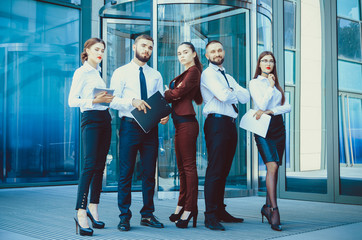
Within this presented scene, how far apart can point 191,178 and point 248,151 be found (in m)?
2.56

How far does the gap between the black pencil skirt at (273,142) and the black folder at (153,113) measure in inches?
33.3

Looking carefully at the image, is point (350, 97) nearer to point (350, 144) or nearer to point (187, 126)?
point (350, 144)

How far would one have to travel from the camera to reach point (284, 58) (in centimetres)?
590

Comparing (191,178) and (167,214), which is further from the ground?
(191,178)

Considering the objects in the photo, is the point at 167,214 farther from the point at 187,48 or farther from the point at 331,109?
the point at 331,109

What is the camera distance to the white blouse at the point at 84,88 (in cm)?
333

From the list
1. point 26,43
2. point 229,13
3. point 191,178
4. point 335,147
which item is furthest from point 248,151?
point 26,43

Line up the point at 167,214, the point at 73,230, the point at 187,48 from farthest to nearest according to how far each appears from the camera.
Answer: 1. the point at 167,214
2. the point at 187,48
3. the point at 73,230

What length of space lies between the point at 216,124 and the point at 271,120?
1.63 ft

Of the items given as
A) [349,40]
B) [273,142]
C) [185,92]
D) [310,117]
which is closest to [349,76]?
[349,40]

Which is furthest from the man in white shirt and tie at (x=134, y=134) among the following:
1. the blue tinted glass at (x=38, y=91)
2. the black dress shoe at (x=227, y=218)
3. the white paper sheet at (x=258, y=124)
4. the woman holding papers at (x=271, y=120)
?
the blue tinted glass at (x=38, y=91)

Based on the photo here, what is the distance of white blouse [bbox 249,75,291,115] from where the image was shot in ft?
12.1

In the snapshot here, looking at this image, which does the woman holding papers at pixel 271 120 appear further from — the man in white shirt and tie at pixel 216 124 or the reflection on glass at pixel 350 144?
the reflection on glass at pixel 350 144

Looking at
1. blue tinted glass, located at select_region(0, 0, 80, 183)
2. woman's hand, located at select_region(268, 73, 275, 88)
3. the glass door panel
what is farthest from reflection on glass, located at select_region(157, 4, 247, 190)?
blue tinted glass, located at select_region(0, 0, 80, 183)
